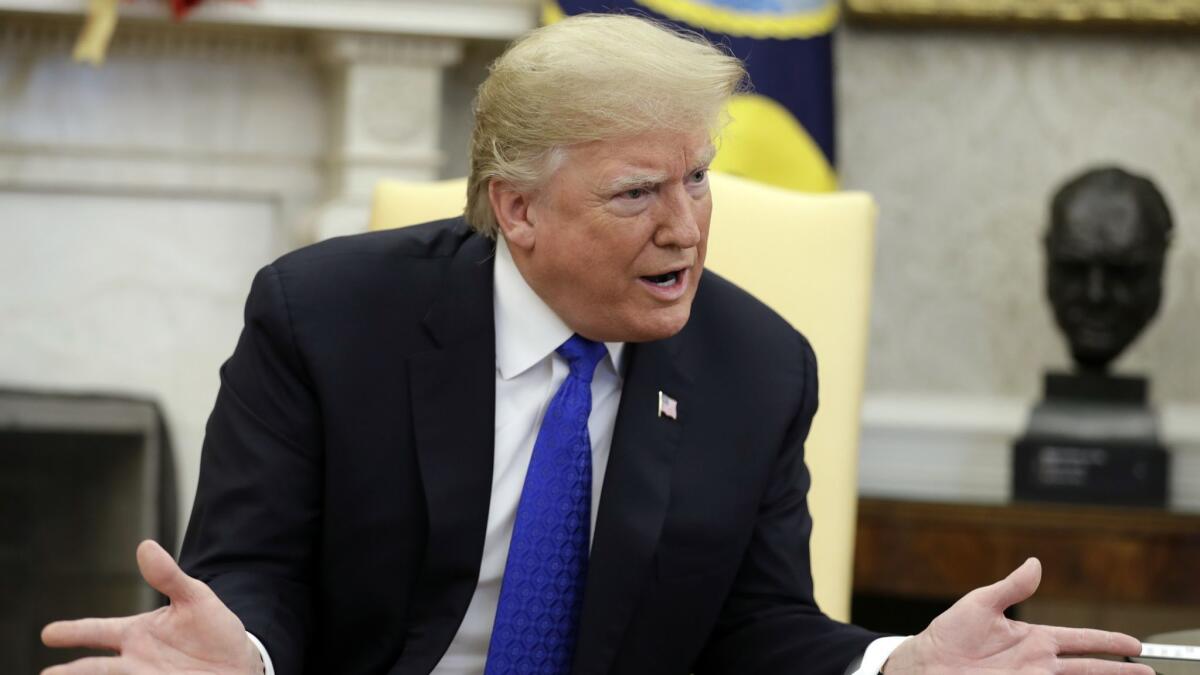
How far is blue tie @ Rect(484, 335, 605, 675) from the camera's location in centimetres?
167

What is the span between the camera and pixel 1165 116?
157 inches

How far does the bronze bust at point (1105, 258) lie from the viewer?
11.1ft

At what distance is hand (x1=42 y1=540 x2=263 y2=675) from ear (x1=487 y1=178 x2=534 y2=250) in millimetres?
509

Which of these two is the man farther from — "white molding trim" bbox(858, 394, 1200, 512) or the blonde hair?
"white molding trim" bbox(858, 394, 1200, 512)

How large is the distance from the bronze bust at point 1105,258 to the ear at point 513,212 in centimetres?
201

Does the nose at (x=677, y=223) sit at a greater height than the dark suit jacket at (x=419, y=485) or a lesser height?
greater

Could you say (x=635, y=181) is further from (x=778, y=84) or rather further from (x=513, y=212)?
(x=778, y=84)

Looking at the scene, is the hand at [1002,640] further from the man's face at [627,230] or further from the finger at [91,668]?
the finger at [91,668]

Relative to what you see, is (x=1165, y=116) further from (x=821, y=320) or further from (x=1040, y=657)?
(x=1040, y=657)

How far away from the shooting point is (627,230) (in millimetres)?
1618

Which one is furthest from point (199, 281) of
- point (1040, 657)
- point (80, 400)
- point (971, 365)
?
point (1040, 657)

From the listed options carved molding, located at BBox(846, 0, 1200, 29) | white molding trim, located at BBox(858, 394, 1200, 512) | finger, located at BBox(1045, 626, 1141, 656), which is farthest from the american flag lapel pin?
carved molding, located at BBox(846, 0, 1200, 29)

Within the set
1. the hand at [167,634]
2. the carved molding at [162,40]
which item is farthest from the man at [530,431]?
the carved molding at [162,40]

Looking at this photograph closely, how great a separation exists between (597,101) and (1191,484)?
2434 millimetres
